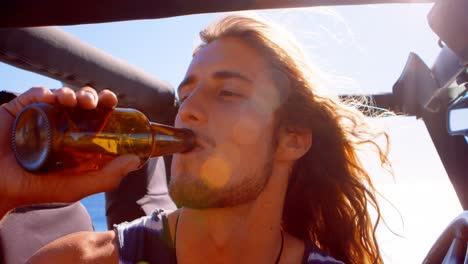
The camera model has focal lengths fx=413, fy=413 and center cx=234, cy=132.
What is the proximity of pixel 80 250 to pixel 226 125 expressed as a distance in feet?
2.81

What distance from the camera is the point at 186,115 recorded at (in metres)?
1.81

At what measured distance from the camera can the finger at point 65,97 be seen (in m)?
1.23

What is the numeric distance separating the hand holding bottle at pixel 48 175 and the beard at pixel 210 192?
34cm

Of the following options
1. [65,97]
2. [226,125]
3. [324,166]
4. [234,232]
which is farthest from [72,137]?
[324,166]

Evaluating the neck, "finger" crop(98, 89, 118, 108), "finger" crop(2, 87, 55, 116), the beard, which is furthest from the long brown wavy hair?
"finger" crop(2, 87, 55, 116)

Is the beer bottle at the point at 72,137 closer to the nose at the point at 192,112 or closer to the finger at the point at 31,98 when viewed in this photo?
the finger at the point at 31,98

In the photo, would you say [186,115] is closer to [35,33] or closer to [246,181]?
[246,181]

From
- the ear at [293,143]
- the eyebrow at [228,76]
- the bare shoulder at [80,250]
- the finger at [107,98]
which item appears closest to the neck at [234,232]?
the ear at [293,143]

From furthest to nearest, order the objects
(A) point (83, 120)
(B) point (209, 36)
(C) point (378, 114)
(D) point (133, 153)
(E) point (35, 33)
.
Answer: (C) point (378, 114)
(B) point (209, 36)
(D) point (133, 153)
(E) point (35, 33)
(A) point (83, 120)

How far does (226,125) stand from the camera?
185 centimetres

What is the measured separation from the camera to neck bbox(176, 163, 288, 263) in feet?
6.51

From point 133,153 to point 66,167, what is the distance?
0.34 meters

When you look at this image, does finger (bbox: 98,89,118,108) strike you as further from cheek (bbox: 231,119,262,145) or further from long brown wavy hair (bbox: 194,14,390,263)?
long brown wavy hair (bbox: 194,14,390,263)

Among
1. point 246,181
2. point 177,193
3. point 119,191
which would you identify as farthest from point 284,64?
point 119,191
